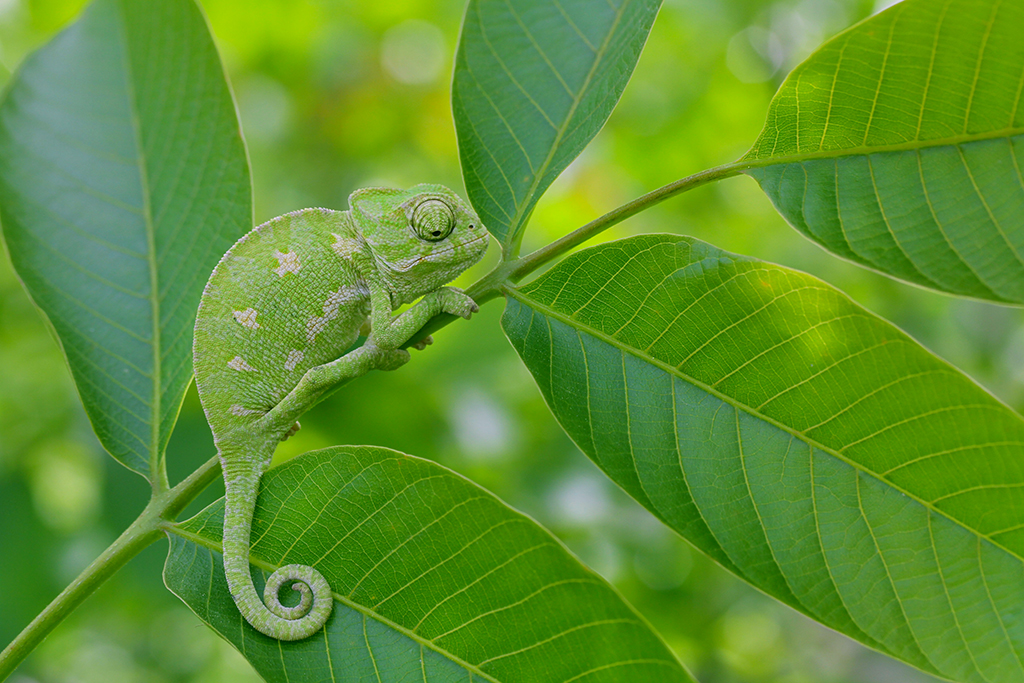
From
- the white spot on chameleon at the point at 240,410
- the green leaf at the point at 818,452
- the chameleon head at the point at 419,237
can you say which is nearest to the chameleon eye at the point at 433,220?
the chameleon head at the point at 419,237

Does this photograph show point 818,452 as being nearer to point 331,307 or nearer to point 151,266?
point 331,307

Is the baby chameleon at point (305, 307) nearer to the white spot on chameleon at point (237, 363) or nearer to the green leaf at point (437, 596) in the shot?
the white spot on chameleon at point (237, 363)

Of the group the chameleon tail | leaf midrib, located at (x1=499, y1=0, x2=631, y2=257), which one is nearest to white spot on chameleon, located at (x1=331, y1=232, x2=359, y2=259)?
leaf midrib, located at (x1=499, y1=0, x2=631, y2=257)

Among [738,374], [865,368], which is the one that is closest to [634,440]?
[738,374]

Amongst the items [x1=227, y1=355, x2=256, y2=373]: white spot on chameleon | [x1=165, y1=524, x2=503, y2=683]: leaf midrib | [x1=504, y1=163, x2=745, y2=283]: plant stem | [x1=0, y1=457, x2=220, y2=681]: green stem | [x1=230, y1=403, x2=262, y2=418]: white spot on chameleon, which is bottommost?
[x1=0, y1=457, x2=220, y2=681]: green stem

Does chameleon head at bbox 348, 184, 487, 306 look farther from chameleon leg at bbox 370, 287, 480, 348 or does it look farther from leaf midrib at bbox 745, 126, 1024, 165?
leaf midrib at bbox 745, 126, 1024, 165

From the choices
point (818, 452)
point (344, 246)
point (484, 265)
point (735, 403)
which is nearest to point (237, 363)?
point (344, 246)

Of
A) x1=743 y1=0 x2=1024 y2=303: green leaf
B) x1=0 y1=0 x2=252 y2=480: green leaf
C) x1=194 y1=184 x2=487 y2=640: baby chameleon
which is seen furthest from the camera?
x1=0 y1=0 x2=252 y2=480: green leaf
